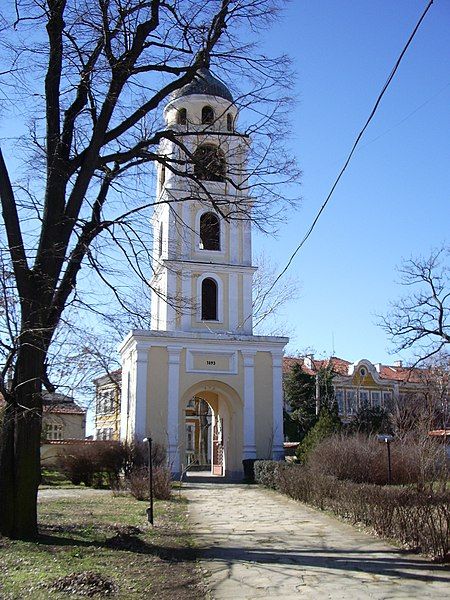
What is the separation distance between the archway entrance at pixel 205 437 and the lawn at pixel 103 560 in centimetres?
1678

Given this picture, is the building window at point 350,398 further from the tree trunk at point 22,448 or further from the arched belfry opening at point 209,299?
the tree trunk at point 22,448

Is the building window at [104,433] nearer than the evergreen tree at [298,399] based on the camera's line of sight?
No

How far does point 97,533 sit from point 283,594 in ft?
15.5

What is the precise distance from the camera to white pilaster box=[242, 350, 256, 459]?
2641 cm

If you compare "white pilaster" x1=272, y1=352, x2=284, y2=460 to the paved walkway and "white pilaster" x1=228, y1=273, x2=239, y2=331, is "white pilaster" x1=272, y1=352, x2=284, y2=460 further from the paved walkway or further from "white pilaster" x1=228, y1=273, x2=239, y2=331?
the paved walkway

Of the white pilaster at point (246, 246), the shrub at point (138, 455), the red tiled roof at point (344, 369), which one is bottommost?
the shrub at point (138, 455)

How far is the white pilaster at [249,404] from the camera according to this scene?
2641 centimetres

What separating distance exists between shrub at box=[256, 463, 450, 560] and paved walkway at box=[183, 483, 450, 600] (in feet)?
0.89

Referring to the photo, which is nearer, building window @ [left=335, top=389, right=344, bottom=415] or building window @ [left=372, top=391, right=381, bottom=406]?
building window @ [left=335, top=389, right=344, bottom=415]

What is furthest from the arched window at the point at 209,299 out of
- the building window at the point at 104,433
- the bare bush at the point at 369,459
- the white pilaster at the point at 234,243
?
the building window at the point at 104,433

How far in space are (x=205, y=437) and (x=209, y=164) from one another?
38.8m

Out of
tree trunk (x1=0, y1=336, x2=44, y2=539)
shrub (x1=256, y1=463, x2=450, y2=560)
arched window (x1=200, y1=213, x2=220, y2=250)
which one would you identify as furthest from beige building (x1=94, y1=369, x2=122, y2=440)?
tree trunk (x1=0, y1=336, x2=44, y2=539)

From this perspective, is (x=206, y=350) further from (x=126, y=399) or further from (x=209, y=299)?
(x=126, y=399)

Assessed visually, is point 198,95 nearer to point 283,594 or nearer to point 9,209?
point 9,209
